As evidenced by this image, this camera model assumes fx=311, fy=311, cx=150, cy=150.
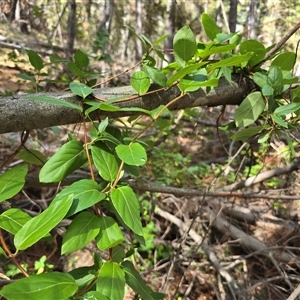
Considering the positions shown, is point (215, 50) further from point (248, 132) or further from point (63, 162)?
point (63, 162)

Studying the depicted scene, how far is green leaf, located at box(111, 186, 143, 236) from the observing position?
58cm

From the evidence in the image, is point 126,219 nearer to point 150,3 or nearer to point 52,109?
point 52,109

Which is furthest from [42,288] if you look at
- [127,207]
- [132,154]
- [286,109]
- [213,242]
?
[213,242]

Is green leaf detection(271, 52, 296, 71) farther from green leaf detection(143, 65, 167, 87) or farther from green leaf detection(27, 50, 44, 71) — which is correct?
green leaf detection(27, 50, 44, 71)

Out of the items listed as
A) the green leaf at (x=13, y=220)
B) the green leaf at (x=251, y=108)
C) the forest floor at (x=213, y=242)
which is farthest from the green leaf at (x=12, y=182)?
the forest floor at (x=213, y=242)

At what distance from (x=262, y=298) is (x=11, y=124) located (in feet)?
5.38

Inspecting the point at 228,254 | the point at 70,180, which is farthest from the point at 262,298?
the point at 70,180

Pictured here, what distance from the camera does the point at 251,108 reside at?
0.96m

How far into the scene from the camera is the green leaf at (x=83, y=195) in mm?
581

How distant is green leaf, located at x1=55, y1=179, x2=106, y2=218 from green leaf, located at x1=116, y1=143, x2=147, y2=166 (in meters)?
0.08

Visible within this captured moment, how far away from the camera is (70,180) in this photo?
4.04 feet

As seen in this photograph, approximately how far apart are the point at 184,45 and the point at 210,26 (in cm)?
18

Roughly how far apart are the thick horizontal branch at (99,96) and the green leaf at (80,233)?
29 centimetres

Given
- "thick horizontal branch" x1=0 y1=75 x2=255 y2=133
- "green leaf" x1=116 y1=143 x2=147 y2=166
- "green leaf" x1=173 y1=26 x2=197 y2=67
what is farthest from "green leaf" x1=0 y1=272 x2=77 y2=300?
"green leaf" x1=173 y1=26 x2=197 y2=67
